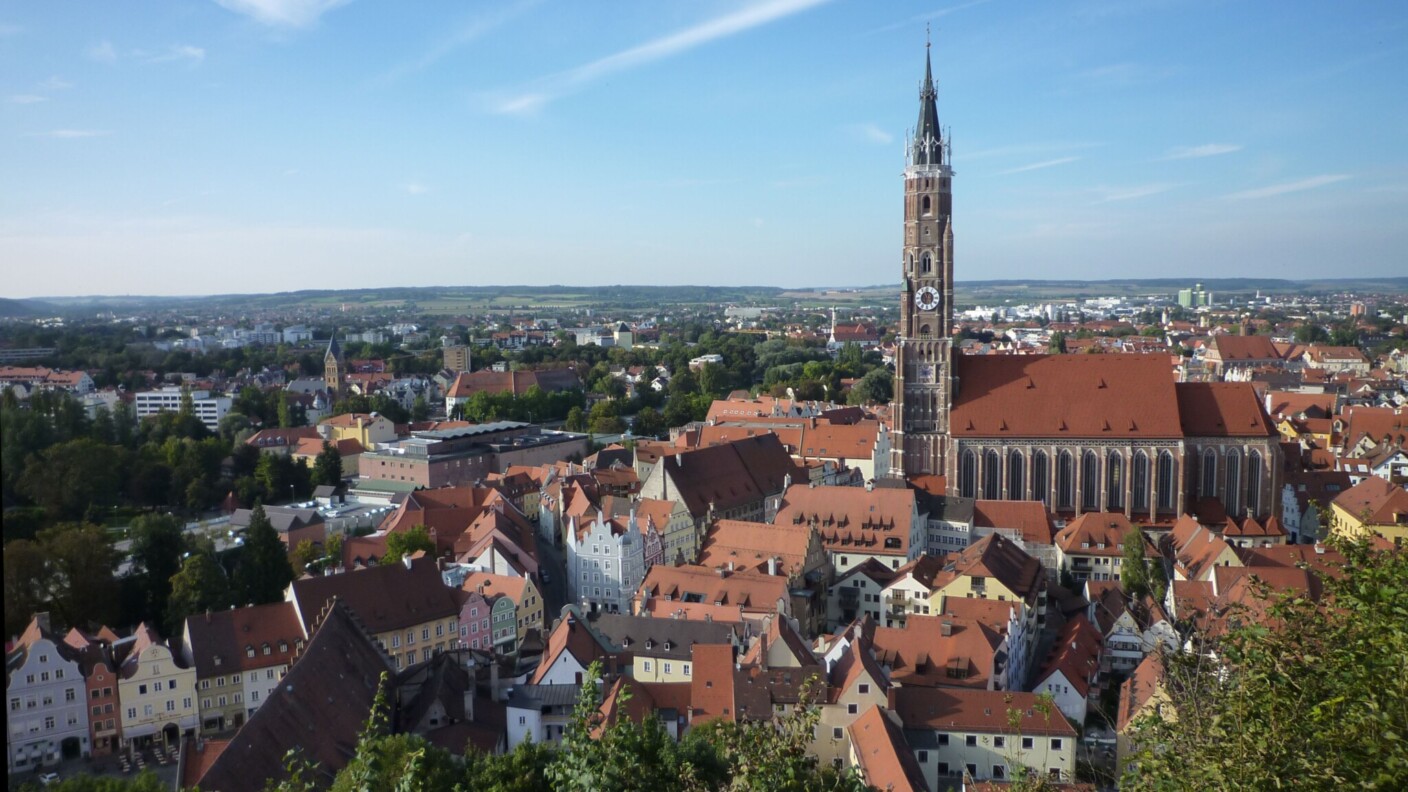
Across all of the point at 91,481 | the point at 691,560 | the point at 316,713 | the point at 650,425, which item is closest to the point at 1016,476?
the point at 691,560

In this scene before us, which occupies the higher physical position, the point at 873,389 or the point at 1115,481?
the point at 1115,481

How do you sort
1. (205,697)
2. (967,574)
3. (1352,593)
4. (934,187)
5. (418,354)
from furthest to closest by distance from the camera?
(418,354) < (934,187) < (967,574) < (205,697) < (1352,593)

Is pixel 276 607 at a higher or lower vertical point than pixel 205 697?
higher

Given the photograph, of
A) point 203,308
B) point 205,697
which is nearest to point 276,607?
point 205,697

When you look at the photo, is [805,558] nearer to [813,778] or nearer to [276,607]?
[276,607]

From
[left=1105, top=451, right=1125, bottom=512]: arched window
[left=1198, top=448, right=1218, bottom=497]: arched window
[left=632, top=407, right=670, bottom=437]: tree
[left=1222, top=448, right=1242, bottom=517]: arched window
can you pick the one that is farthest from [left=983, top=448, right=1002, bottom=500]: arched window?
[left=632, top=407, right=670, bottom=437]: tree

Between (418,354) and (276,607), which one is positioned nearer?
(276,607)

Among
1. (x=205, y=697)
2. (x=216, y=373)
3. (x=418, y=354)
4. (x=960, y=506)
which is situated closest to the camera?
(x=205, y=697)

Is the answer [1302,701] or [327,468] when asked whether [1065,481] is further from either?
[1302,701]
